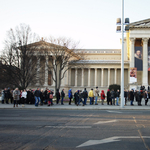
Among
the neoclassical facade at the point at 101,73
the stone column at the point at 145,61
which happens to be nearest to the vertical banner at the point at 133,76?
the stone column at the point at 145,61

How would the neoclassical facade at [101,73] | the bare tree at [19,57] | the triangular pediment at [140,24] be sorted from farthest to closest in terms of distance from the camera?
the neoclassical facade at [101,73], the triangular pediment at [140,24], the bare tree at [19,57]

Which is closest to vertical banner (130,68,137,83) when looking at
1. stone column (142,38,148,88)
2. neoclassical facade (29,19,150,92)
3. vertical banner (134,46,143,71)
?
vertical banner (134,46,143,71)

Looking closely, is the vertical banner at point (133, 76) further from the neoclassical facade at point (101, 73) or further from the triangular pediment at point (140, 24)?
the triangular pediment at point (140, 24)

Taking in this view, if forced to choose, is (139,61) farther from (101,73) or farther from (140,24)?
(101,73)

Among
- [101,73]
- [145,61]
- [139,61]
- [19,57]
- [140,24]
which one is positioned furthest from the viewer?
[101,73]

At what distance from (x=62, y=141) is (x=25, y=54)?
31708 mm

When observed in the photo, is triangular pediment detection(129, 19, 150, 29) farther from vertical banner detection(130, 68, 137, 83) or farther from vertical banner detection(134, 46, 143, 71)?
vertical banner detection(130, 68, 137, 83)

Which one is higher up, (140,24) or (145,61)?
(140,24)

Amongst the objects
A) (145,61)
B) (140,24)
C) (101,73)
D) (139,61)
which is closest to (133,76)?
(139,61)

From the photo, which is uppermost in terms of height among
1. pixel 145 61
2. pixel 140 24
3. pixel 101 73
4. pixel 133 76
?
pixel 140 24

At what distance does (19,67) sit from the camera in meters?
38.5

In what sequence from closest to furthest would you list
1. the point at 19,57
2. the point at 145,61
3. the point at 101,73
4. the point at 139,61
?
the point at 19,57
the point at 139,61
the point at 145,61
the point at 101,73

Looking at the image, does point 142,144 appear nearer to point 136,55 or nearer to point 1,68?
point 1,68

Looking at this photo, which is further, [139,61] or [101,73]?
[101,73]
